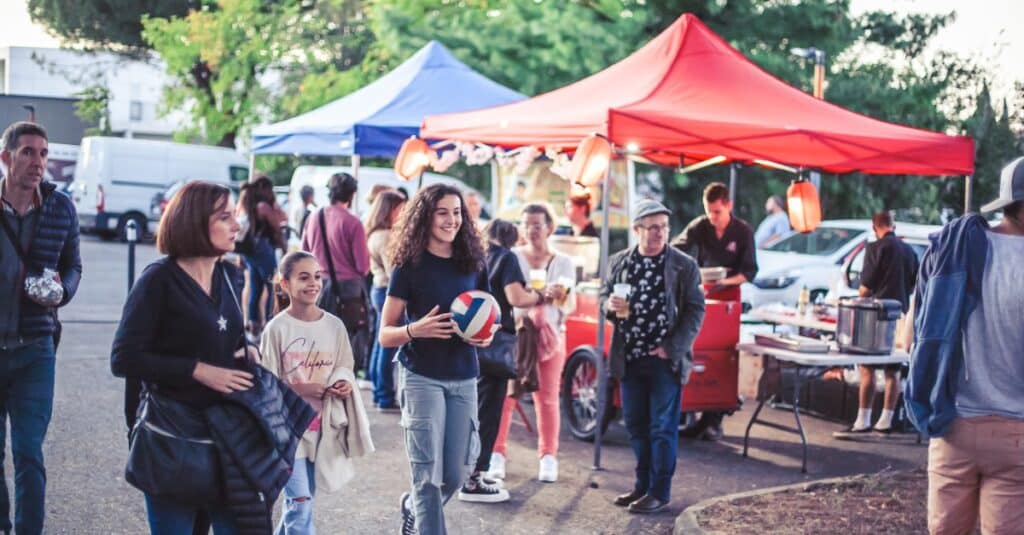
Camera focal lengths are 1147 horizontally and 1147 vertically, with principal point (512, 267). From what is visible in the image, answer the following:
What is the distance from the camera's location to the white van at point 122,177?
2955 cm

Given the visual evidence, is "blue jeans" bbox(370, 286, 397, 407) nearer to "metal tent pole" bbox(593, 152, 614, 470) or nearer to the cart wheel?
the cart wheel

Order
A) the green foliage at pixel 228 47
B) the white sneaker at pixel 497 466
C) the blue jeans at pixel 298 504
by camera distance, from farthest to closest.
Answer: the green foliage at pixel 228 47
the white sneaker at pixel 497 466
the blue jeans at pixel 298 504

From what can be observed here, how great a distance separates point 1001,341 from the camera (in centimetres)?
432

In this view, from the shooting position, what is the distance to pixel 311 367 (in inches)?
194

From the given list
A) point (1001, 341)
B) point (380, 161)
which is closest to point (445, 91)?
point (1001, 341)

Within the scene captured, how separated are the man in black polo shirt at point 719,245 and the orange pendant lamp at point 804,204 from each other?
852 mm

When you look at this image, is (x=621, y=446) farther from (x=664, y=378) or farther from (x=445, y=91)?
(x=445, y=91)

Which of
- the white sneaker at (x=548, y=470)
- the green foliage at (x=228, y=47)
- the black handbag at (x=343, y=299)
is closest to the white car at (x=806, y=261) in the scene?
the black handbag at (x=343, y=299)

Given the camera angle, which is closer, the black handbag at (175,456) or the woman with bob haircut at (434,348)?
the black handbag at (175,456)

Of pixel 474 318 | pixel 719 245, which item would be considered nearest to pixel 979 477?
pixel 474 318

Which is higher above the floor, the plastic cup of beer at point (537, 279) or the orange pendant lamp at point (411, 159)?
the orange pendant lamp at point (411, 159)

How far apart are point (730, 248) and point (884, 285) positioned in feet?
5.49

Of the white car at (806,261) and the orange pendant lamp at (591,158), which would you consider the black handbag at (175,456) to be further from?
the white car at (806,261)

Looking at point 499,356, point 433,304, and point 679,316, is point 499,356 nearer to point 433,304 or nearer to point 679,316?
point 679,316
